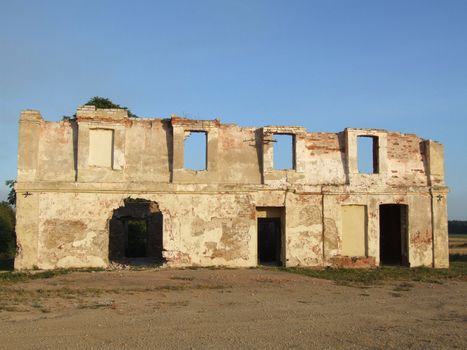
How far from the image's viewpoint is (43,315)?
9484 millimetres

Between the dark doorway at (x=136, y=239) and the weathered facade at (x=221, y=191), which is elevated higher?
the weathered facade at (x=221, y=191)

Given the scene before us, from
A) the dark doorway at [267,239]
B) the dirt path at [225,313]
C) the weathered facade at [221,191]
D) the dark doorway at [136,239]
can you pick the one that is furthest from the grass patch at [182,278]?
the dark doorway at [136,239]

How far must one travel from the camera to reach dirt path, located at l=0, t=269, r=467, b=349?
7586 millimetres

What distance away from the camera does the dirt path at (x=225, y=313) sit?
299 inches

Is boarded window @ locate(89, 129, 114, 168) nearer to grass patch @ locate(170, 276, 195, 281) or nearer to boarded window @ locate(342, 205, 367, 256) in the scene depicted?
grass patch @ locate(170, 276, 195, 281)

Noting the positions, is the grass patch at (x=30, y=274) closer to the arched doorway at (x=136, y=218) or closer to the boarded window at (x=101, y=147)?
the boarded window at (x=101, y=147)

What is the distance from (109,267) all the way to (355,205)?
9.40 m

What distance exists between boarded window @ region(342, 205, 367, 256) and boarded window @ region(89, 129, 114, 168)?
8956 mm

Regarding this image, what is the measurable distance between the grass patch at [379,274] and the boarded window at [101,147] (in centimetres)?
730

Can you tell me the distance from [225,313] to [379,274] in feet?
28.1

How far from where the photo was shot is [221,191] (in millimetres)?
17906

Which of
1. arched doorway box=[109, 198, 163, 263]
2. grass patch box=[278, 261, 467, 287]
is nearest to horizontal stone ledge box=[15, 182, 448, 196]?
grass patch box=[278, 261, 467, 287]

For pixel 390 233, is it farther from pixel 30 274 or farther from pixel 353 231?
pixel 30 274

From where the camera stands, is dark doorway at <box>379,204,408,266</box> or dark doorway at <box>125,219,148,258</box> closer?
dark doorway at <box>379,204,408,266</box>
